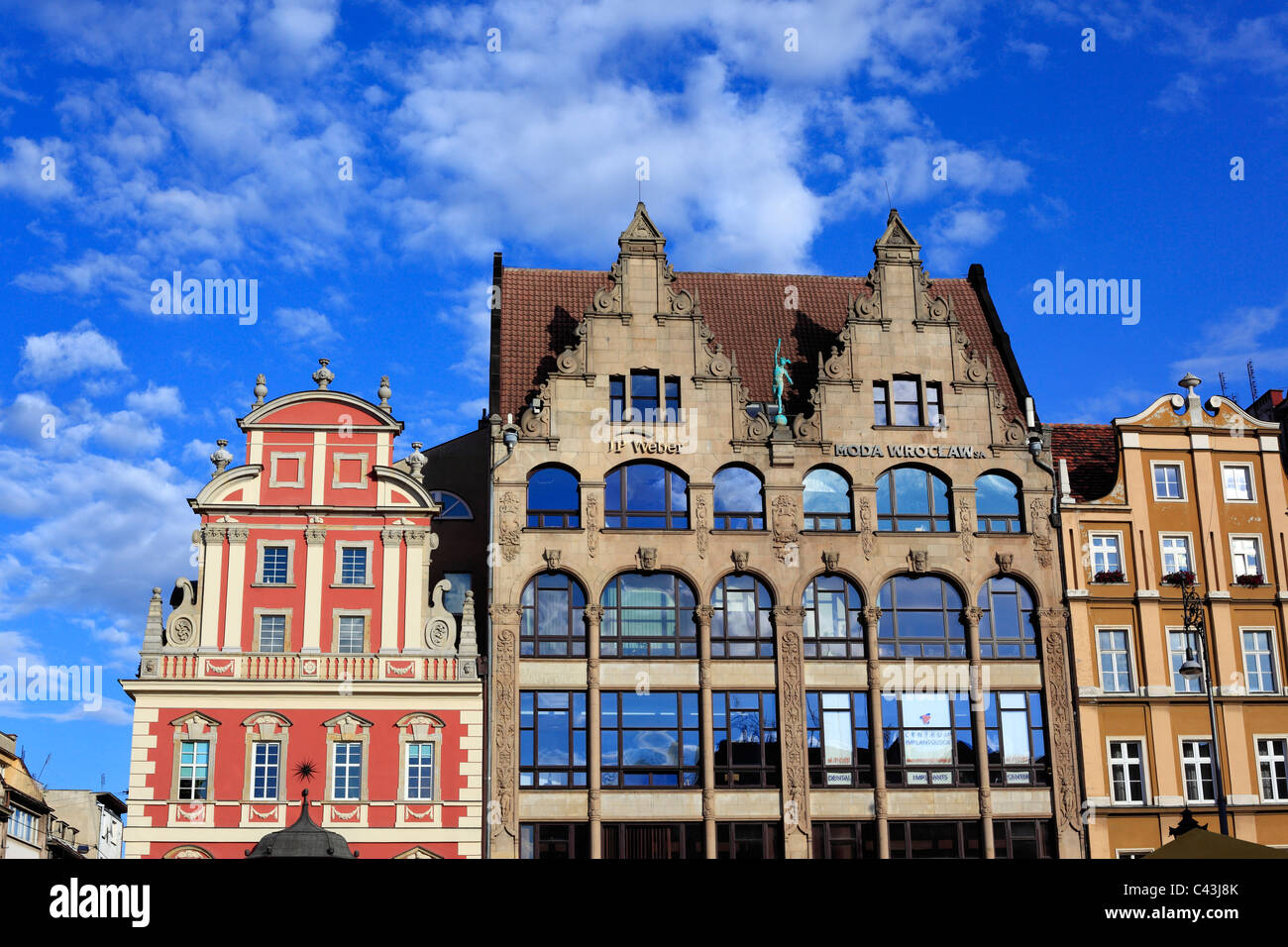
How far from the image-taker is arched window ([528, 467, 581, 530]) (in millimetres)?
42312

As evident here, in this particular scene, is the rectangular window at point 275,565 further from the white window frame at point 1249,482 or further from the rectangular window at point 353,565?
the white window frame at point 1249,482

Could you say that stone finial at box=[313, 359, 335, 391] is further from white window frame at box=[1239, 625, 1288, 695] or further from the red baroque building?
white window frame at box=[1239, 625, 1288, 695]

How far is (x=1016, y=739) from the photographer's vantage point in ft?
136

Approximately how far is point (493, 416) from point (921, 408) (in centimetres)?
1316

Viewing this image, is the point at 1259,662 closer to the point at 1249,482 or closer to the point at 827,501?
the point at 1249,482

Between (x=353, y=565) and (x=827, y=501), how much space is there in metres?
14.2

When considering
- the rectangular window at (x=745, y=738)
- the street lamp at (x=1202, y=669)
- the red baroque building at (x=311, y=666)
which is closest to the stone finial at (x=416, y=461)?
the red baroque building at (x=311, y=666)

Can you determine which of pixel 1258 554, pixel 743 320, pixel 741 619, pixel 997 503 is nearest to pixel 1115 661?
pixel 997 503

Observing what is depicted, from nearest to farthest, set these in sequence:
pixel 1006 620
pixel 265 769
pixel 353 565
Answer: pixel 265 769
pixel 353 565
pixel 1006 620

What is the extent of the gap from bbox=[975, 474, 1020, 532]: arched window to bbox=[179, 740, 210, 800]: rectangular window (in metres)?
23.3

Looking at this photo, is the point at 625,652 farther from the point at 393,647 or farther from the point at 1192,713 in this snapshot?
the point at 1192,713

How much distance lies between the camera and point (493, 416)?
43.1 metres
